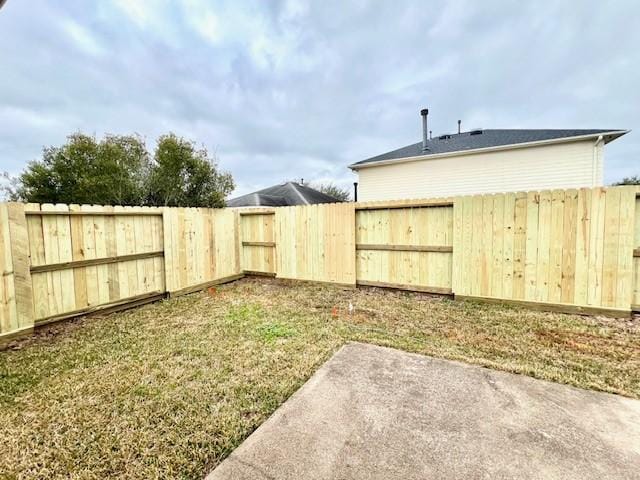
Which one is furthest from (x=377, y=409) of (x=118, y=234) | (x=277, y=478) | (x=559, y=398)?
(x=118, y=234)

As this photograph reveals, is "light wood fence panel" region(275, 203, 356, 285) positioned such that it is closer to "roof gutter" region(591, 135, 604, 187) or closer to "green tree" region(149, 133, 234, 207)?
"green tree" region(149, 133, 234, 207)

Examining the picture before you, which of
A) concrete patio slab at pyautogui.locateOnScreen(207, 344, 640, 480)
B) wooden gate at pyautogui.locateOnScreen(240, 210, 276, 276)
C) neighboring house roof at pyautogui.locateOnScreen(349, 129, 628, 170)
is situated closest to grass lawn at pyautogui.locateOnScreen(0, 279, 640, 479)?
concrete patio slab at pyautogui.locateOnScreen(207, 344, 640, 480)

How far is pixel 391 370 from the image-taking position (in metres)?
2.35

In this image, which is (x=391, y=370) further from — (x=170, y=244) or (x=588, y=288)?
(x=170, y=244)

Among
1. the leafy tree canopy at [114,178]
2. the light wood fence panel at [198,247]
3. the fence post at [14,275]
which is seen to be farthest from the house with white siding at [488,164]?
the fence post at [14,275]

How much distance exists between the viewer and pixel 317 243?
5.64 metres

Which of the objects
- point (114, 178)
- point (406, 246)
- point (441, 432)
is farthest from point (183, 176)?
point (441, 432)

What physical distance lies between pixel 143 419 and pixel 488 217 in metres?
4.56

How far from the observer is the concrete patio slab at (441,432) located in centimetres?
135

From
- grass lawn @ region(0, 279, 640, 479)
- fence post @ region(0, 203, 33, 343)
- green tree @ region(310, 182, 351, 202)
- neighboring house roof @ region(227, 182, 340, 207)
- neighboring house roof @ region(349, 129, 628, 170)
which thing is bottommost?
grass lawn @ region(0, 279, 640, 479)

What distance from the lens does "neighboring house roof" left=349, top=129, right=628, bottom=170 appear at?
27.5 ft

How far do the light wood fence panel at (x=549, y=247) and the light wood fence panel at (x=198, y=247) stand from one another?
14.7ft

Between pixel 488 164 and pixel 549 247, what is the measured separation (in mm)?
6991

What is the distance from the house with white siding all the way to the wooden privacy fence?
20.9 ft
